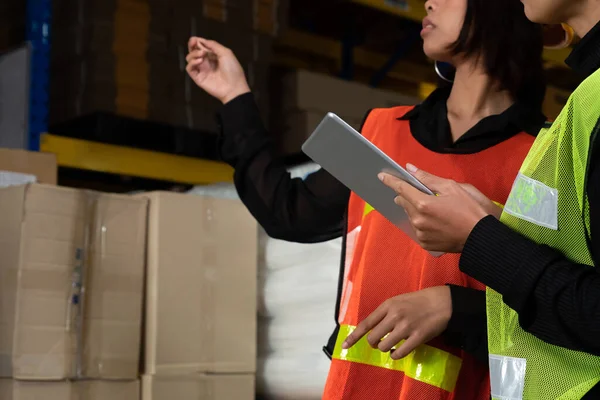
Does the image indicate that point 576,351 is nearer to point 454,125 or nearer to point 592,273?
point 592,273

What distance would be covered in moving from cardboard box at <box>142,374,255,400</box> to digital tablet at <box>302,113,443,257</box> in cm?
134

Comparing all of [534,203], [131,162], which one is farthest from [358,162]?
[131,162]

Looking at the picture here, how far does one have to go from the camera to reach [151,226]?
2344 millimetres

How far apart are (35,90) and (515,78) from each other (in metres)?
1.94

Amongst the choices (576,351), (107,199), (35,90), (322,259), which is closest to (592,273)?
(576,351)

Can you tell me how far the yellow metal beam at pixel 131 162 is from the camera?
292 cm

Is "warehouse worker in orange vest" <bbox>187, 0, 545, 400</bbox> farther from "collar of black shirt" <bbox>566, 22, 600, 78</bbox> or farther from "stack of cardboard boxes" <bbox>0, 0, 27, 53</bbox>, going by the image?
"stack of cardboard boxes" <bbox>0, 0, 27, 53</bbox>

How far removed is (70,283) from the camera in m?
2.17

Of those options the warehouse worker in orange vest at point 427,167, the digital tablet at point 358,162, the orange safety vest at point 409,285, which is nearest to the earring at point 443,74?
the warehouse worker in orange vest at point 427,167

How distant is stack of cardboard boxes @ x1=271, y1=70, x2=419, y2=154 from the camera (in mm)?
3584

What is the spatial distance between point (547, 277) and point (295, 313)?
5.26 ft

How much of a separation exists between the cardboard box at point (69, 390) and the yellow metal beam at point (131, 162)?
37.5 inches

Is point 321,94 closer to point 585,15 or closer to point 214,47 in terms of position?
point 214,47

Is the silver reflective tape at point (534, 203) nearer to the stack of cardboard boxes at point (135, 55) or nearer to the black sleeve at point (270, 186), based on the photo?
the black sleeve at point (270, 186)
